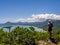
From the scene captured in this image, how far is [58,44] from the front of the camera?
21141 mm

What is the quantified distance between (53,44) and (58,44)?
45 cm

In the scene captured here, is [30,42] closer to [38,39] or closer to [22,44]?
[22,44]

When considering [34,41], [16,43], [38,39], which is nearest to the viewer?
[16,43]

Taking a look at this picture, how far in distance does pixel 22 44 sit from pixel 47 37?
438 cm

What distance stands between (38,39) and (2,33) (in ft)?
10.3

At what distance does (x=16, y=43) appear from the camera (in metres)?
18.1

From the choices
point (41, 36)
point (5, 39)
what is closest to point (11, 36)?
point (5, 39)

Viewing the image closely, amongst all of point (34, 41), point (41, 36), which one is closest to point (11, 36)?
point (34, 41)

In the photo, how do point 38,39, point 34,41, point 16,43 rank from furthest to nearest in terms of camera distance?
point 38,39 < point 34,41 < point 16,43

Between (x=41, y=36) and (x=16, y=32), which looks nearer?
A: (x=16, y=32)

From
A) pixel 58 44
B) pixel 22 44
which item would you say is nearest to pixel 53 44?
pixel 58 44

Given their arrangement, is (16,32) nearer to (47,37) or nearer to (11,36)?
(11,36)

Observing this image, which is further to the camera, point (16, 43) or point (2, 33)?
point (2, 33)

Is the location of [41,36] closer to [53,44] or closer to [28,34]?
[53,44]
